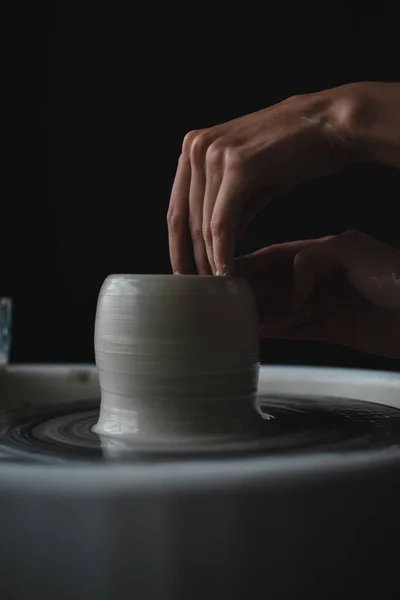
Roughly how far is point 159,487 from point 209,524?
4cm

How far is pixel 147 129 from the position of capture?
1774 millimetres

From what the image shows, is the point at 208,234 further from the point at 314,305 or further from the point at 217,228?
the point at 314,305

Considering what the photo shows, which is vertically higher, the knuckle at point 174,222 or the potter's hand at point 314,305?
the knuckle at point 174,222

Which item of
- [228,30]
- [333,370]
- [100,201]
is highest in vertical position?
[228,30]

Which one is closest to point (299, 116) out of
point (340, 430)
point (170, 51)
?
point (340, 430)

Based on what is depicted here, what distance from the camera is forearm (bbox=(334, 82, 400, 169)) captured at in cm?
75

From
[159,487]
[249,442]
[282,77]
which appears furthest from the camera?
[282,77]

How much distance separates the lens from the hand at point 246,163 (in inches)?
28.4

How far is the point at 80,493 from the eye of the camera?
50 cm

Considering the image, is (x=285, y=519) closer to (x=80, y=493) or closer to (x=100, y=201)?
(x=80, y=493)

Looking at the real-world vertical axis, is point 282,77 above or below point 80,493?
above

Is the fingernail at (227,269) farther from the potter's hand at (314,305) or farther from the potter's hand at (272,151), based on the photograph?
the potter's hand at (314,305)

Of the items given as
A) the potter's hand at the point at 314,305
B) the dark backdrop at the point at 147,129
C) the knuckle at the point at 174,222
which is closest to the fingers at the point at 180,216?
the knuckle at the point at 174,222

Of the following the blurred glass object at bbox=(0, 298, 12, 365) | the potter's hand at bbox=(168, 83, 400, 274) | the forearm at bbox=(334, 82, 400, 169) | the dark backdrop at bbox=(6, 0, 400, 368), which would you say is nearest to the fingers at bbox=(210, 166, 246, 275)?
the potter's hand at bbox=(168, 83, 400, 274)
